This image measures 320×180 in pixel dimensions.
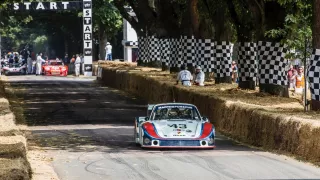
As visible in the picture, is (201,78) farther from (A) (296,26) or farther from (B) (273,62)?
(A) (296,26)

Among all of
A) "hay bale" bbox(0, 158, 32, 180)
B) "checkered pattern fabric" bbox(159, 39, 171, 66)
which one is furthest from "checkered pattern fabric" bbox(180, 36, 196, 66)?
"hay bale" bbox(0, 158, 32, 180)

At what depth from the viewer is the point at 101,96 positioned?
45.3 meters

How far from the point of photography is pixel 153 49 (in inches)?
2303

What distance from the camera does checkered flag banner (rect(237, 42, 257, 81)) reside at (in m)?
34.7

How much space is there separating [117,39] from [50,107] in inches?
2594

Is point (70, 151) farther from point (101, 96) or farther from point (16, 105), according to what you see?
point (101, 96)

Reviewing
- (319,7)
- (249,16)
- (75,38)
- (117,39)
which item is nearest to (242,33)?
(249,16)

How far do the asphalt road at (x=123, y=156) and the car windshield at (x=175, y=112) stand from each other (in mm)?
985

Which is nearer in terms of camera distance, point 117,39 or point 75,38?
point 75,38

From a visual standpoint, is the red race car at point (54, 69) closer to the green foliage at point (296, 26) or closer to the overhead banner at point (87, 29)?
the overhead banner at point (87, 29)

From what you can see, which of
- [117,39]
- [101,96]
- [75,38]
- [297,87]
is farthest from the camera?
[117,39]

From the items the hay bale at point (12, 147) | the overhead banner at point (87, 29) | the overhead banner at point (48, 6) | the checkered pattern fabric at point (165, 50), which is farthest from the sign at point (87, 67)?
the hay bale at point (12, 147)

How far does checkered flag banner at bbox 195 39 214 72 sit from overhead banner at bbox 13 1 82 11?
35556 millimetres

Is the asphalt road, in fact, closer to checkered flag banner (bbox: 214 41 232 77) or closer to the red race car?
checkered flag banner (bbox: 214 41 232 77)
